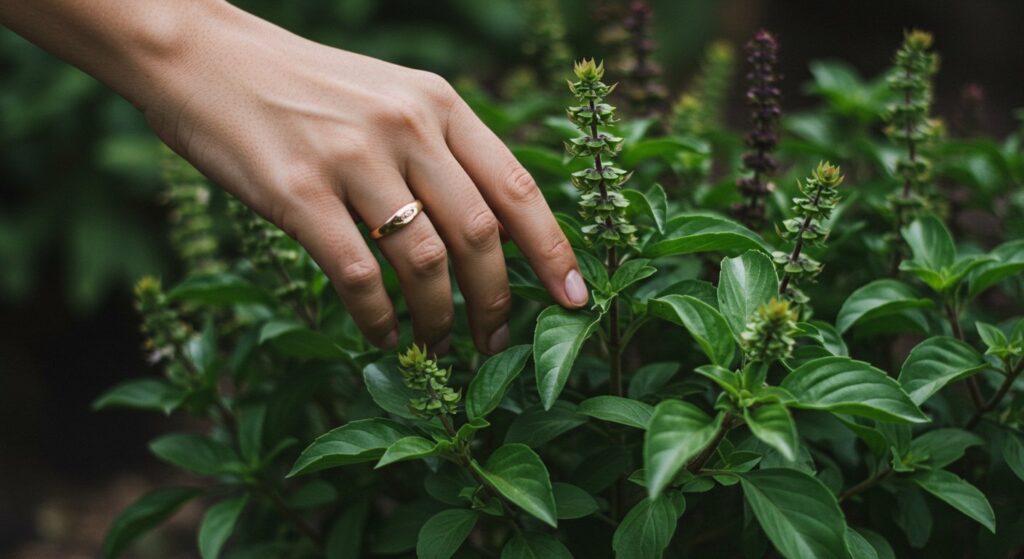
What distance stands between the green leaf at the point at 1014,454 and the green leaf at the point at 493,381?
0.72 m

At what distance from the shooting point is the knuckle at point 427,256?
1.27m

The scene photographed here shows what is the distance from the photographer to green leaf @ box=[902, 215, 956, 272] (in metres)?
1.46

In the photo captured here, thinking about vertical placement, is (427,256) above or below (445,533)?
above

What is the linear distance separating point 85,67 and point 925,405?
149cm

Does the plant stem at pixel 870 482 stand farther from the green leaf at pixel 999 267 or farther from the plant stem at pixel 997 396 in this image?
the green leaf at pixel 999 267

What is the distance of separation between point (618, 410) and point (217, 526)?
752 millimetres

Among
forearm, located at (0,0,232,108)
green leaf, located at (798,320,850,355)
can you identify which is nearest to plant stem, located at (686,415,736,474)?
green leaf, located at (798,320,850,355)

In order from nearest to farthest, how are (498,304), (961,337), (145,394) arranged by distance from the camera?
(498,304), (961,337), (145,394)

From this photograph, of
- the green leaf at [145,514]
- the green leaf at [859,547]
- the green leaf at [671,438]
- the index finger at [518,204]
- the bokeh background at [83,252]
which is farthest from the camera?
the bokeh background at [83,252]

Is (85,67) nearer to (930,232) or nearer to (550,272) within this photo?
(550,272)

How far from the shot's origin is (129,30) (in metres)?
1.31

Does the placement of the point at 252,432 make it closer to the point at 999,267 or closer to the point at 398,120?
the point at 398,120

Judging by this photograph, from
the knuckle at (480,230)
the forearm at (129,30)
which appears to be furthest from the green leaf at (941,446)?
the forearm at (129,30)

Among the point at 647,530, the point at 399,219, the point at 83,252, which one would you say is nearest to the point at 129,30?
the point at 399,219
